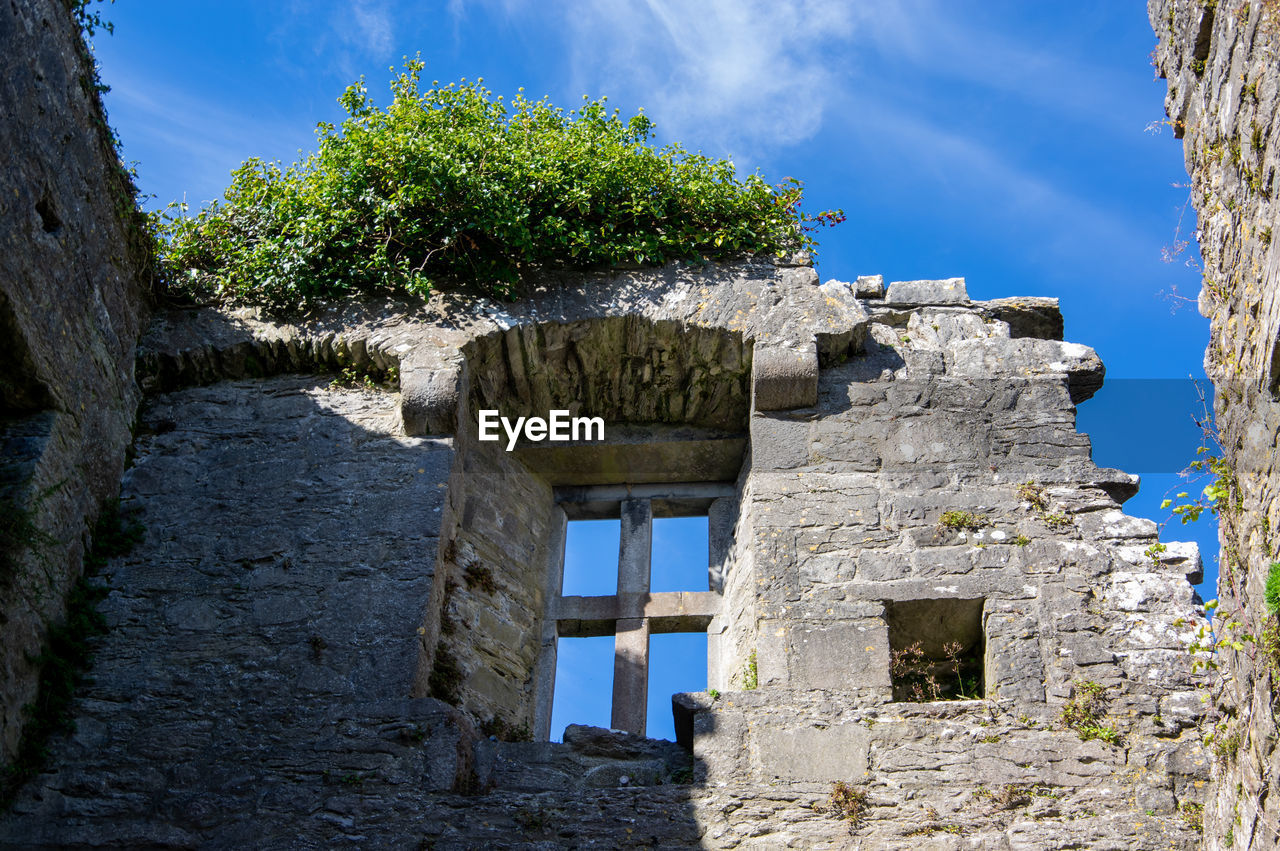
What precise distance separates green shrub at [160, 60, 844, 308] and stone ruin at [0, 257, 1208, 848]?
23 centimetres

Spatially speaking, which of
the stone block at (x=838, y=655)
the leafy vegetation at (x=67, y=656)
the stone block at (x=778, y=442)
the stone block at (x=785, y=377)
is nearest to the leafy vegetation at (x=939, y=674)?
the stone block at (x=838, y=655)

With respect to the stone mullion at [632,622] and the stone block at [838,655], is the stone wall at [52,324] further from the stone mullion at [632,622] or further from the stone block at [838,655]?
the stone block at [838,655]

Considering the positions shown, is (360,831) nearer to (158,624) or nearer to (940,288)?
(158,624)

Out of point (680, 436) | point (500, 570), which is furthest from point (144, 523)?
point (680, 436)

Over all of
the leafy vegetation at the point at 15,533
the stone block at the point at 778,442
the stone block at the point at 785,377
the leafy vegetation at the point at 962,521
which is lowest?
the leafy vegetation at the point at 15,533

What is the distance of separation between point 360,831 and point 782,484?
262 cm

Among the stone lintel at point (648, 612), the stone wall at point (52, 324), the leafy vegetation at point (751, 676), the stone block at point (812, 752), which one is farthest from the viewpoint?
the stone lintel at point (648, 612)

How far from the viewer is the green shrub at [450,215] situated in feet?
23.9

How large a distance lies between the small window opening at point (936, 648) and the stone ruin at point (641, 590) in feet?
0.07

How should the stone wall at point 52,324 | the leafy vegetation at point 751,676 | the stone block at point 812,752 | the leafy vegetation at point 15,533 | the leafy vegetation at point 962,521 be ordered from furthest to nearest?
the leafy vegetation at point 962,521 < the leafy vegetation at point 751,676 < the stone wall at point 52,324 < the leafy vegetation at point 15,533 < the stone block at point 812,752

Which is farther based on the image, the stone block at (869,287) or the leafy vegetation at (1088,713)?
the stone block at (869,287)

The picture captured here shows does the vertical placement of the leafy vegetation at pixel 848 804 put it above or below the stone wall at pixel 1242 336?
below

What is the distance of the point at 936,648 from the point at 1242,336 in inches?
87.2

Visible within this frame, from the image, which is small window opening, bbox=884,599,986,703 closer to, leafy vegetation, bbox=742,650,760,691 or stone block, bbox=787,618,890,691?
stone block, bbox=787,618,890,691
